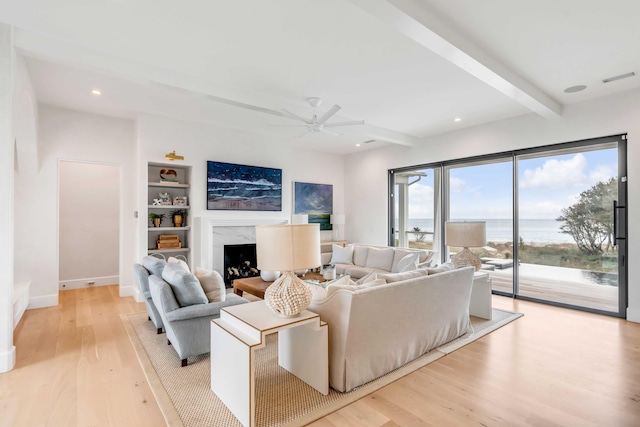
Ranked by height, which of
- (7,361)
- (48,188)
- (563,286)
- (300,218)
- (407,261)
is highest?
(48,188)

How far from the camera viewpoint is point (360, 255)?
6262mm

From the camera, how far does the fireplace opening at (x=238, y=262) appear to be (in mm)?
5852

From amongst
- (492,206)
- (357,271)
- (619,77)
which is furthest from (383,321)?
(492,206)

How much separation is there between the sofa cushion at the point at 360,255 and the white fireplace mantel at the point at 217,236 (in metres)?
1.96

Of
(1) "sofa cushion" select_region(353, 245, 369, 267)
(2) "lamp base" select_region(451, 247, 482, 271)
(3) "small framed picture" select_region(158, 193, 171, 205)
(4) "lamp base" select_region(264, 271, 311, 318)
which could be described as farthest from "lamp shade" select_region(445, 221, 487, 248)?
(3) "small framed picture" select_region(158, 193, 171, 205)

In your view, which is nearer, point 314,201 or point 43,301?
point 43,301

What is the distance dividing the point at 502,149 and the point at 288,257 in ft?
15.8

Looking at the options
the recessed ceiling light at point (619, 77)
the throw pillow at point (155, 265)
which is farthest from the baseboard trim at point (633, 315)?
the throw pillow at point (155, 265)

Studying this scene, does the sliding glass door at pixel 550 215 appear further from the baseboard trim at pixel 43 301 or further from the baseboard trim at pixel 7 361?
the baseboard trim at pixel 43 301

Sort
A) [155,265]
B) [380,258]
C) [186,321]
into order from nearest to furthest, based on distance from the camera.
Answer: [186,321] → [155,265] → [380,258]

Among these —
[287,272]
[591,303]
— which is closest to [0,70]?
[287,272]

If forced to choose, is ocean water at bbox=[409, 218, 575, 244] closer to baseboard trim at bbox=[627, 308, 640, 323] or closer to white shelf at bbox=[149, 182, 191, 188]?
baseboard trim at bbox=[627, 308, 640, 323]

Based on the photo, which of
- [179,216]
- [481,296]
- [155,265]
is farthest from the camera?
[179,216]

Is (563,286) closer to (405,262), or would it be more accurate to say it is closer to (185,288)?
(405,262)
